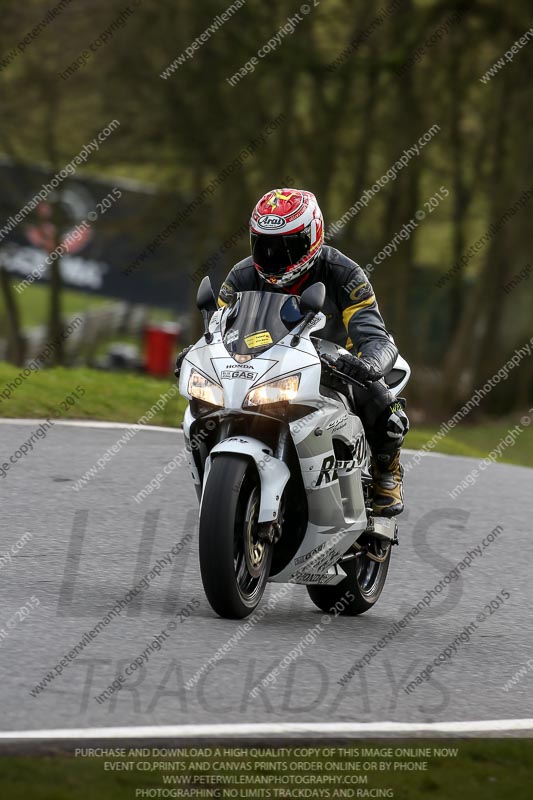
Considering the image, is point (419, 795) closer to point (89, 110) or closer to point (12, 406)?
point (12, 406)

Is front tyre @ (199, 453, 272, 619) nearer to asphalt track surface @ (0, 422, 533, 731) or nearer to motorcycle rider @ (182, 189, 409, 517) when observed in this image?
asphalt track surface @ (0, 422, 533, 731)

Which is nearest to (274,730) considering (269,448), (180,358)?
(269,448)

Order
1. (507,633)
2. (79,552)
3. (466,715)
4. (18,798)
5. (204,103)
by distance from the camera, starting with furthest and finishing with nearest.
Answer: (204,103), (79,552), (507,633), (466,715), (18,798)

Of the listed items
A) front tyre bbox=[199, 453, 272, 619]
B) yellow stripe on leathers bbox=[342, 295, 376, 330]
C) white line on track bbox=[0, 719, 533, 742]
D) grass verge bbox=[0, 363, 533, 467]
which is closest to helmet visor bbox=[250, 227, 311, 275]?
yellow stripe on leathers bbox=[342, 295, 376, 330]

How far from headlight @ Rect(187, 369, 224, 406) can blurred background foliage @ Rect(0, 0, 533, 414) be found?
18674 millimetres

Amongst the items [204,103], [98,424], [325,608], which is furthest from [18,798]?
[204,103]

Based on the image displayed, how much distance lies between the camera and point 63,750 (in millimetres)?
4289

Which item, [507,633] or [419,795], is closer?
[419,795]

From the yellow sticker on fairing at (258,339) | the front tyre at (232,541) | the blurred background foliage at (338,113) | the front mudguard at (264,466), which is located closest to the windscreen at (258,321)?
the yellow sticker on fairing at (258,339)

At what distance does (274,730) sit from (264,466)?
138cm

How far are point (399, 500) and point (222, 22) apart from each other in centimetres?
1851

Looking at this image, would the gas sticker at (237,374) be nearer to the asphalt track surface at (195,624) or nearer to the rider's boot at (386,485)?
the asphalt track surface at (195,624)

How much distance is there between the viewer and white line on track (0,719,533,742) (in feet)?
14.5

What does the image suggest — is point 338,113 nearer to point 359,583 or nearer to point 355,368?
point 359,583
